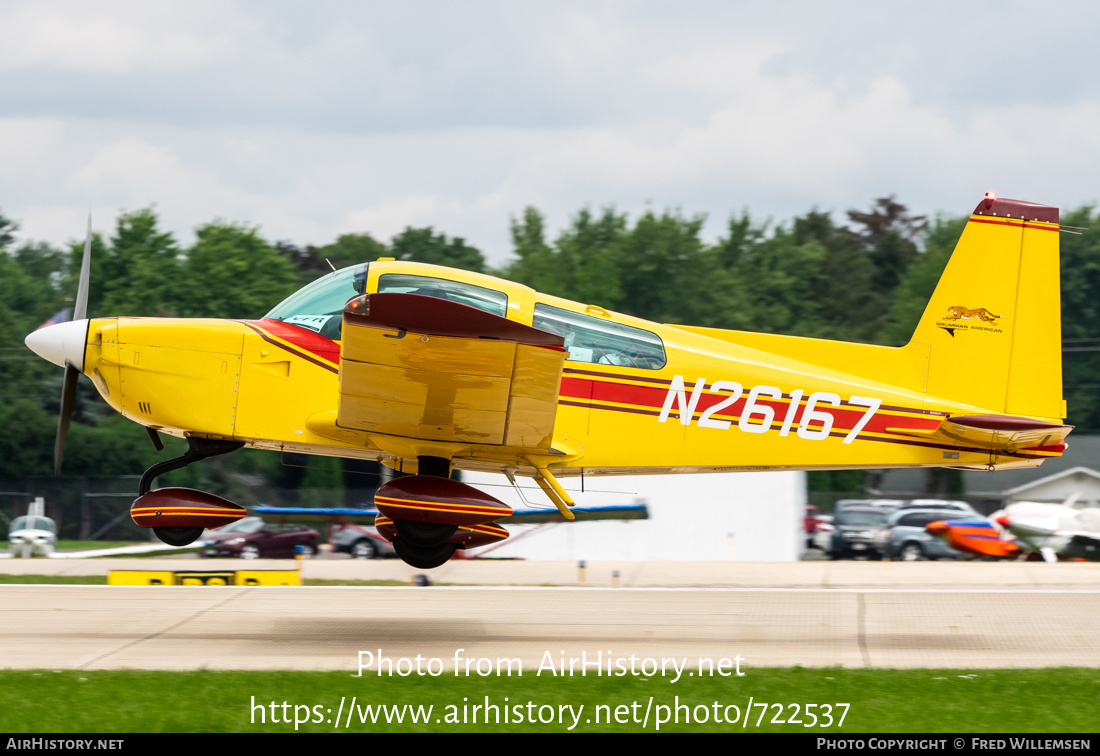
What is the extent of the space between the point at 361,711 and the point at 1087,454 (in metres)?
38.9

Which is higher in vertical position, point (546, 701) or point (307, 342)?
point (307, 342)

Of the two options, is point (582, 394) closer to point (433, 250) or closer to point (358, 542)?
point (358, 542)

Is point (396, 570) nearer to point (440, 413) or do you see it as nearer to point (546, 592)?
point (546, 592)

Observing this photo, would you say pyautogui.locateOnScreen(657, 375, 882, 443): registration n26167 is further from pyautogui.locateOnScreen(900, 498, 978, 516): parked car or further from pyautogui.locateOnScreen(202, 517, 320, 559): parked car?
pyautogui.locateOnScreen(900, 498, 978, 516): parked car

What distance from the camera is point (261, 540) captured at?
76.2 ft

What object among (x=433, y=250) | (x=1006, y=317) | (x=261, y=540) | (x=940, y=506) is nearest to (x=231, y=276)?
(x=433, y=250)

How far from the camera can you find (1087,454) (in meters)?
39.8

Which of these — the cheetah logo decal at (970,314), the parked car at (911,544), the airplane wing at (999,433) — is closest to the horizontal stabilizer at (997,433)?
the airplane wing at (999,433)

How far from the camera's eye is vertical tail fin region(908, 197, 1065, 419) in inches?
379

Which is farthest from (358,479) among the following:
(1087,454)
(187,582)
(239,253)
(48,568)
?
(1087,454)

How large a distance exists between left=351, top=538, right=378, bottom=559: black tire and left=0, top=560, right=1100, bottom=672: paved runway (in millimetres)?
8640

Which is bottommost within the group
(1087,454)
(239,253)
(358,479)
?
(358,479)

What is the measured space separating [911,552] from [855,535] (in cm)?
140

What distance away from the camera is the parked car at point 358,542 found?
22.4 metres
